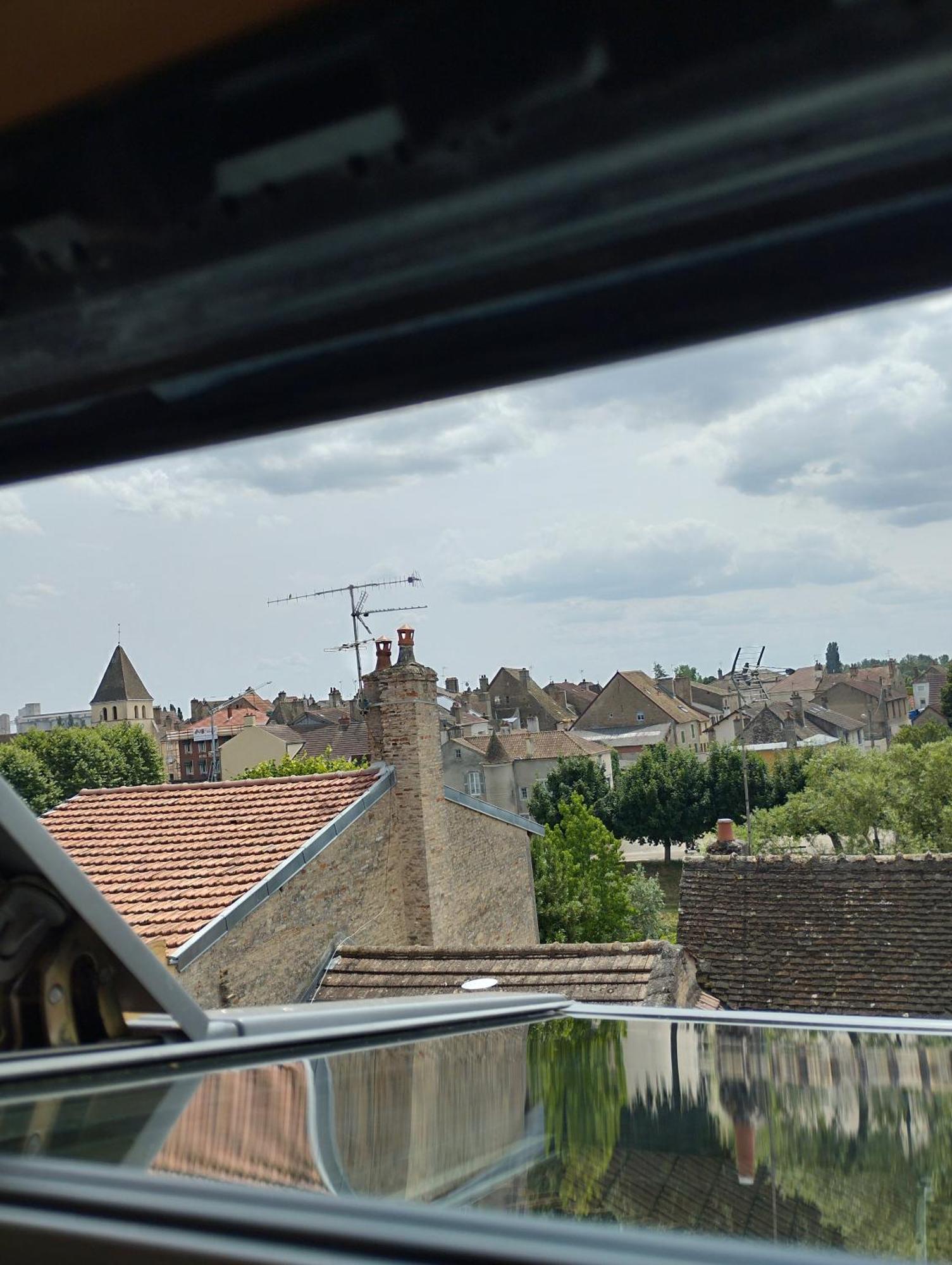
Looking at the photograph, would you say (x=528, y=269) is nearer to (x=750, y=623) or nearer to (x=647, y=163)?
(x=647, y=163)

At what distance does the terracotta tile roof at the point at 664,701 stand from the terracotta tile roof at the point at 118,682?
17659mm

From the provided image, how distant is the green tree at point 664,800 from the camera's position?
26859 millimetres

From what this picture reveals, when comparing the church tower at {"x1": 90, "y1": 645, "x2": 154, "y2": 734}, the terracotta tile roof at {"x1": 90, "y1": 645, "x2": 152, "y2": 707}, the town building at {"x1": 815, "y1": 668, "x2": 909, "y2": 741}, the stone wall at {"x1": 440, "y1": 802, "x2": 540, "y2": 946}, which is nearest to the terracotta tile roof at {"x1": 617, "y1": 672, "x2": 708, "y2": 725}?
the town building at {"x1": 815, "y1": 668, "x2": 909, "y2": 741}

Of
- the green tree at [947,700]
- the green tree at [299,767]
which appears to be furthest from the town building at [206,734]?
the green tree at [947,700]

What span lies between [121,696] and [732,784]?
63.3 ft

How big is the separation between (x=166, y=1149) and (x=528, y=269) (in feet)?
2.31

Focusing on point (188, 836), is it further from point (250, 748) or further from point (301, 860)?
point (250, 748)

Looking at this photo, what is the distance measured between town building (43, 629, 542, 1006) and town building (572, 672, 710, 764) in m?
28.9

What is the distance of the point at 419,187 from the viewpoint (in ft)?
1.97

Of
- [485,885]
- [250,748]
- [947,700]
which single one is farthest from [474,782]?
[485,885]

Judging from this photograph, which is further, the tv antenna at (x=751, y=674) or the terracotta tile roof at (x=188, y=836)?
the tv antenna at (x=751, y=674)

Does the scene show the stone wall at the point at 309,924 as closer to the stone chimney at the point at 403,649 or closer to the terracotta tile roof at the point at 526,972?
the terracotta tile roof at the point at 526,972

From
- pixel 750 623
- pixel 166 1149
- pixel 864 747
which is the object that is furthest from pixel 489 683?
pixel 166 1149

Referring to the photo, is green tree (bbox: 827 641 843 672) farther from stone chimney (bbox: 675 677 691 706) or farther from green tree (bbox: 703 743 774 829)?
stone chimney (bbox: 675 677 691 706)
